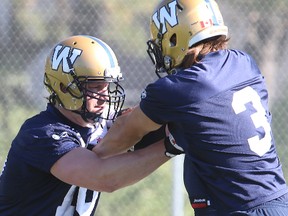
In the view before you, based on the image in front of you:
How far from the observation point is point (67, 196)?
3.86m

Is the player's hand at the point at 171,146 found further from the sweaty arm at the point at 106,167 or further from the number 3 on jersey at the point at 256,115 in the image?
the number 3 on jersey at the point at 256,115

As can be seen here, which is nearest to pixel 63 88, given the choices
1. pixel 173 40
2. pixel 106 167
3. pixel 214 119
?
pixel 106 167

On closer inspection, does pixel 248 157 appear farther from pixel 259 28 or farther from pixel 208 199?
pixel 259 28

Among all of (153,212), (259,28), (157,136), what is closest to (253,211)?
(157,136)

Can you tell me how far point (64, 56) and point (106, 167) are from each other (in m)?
0.71

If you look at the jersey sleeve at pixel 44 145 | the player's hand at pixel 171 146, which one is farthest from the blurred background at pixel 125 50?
the player's hand at pixel 171 146

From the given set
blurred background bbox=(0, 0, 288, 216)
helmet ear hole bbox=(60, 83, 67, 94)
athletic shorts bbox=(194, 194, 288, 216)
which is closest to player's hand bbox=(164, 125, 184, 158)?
athletic shorts bbox=(194, 194, 288, 216)

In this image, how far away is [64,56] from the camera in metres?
3.97

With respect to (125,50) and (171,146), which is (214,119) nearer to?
(171,146)

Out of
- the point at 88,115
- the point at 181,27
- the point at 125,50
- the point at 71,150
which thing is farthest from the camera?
the point at 125,50

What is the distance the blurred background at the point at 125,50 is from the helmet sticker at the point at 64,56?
309cm

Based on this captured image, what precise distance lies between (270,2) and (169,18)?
4291 mm

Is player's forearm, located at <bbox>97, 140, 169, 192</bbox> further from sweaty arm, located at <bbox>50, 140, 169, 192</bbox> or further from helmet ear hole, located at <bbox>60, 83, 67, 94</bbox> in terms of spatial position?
helmet ear hole, located at <bbox>60, 83, 67, 94</bbox>

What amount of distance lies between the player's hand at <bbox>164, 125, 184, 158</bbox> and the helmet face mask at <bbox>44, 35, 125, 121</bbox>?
20.5 inches
